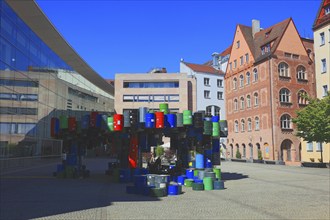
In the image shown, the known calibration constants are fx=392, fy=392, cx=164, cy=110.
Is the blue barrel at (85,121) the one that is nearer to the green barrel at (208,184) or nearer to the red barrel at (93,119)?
the red barrel at (93,119)

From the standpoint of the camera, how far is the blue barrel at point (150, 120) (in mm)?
A: 20359

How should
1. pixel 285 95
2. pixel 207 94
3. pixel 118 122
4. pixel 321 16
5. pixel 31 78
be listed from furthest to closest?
pixel 207 94 < pixel 285 95 < pixel 321 16 < pixel 31 78 < pixel 118 122

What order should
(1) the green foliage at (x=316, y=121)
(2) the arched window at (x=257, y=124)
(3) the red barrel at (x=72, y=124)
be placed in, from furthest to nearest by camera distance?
(2) the arched window at (x=257, y=124) < (1) the green foliage at (x=316, y=121) < (3) the red barrel at (x=72, y=124)

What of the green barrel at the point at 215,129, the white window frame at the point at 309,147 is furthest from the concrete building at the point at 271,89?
the green barrel at the point at 215,129

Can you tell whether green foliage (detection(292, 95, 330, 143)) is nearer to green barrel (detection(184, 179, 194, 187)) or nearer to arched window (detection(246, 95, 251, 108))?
green barrel (detection(184, 179, 194, 187))

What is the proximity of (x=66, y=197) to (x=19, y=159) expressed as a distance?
18450 mm

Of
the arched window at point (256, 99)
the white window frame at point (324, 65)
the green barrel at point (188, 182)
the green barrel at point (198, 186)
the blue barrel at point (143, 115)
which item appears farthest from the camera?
the arched window at point (256, 99)

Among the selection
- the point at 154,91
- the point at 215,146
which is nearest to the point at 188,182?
the point at 215,146

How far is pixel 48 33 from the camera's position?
135ft

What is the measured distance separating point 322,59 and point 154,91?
3950 cm

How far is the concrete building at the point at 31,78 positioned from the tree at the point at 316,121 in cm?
2509

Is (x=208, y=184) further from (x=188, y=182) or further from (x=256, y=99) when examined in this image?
(x=256, y=99)

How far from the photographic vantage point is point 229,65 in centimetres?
6531

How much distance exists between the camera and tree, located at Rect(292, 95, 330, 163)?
114ft
